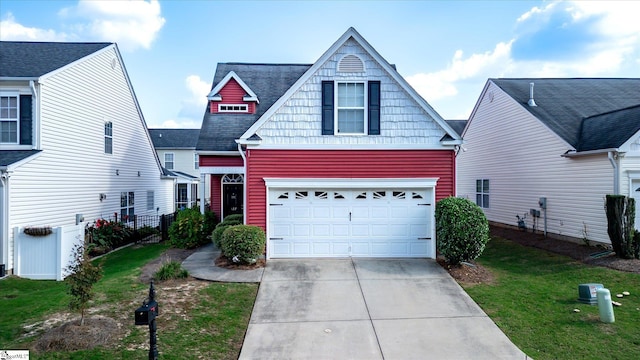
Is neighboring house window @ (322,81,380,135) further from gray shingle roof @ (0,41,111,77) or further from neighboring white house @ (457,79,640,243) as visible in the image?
gray shingle roof @ (0,41,111,77)

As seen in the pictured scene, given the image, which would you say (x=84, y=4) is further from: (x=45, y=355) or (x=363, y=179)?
(x=45, y=355)

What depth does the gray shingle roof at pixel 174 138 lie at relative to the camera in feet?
109

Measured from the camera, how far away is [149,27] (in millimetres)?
17281

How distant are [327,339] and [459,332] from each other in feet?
7.97

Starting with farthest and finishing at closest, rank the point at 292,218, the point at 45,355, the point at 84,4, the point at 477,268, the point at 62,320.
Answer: the point at 84,4
the point at 292,218
the point at 477,268
the point at 62,320
the point at 45,355

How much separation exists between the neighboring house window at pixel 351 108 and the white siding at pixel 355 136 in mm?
155

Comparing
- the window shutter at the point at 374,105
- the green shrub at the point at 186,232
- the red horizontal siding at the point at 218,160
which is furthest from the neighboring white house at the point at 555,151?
the green shrub at the point at 186,232

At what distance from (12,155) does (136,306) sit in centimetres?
800

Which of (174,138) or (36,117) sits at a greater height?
(174,138)

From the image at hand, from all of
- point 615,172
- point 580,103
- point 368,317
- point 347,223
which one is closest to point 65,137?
point 347,223

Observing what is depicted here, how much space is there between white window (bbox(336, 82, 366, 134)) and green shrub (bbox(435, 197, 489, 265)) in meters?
3.59

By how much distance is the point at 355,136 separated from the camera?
Answer: 37.2ft

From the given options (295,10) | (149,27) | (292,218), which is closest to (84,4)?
(149,27)

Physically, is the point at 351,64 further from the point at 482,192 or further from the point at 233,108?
the point at 482,192
